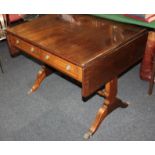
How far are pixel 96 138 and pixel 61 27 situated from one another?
86 centimetres

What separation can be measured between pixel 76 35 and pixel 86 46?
0.18 meters

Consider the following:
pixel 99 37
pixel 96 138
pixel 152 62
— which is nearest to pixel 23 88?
pixel 96 138

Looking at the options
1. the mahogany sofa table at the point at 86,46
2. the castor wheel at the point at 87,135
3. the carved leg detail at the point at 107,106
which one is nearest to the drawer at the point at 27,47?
the mahogany sofa table at the point at 86,46

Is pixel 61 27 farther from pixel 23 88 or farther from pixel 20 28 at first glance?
pixel 23 88

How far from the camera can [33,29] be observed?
1.62 metres

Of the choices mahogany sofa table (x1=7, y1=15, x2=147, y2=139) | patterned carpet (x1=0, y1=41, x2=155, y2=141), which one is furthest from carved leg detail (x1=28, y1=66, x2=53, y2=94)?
mahogany sofa table (x1=7, y1=15, x2=147, y2=139)

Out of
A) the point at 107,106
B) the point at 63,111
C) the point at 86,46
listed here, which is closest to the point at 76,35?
the point at 86,46

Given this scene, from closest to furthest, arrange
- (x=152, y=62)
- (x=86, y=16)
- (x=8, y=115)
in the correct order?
(x=86, y=16), (x=8, y=115), (x=152, y=62)

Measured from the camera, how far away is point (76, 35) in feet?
4.95

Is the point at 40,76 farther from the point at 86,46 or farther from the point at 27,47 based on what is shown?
the point at 86,46

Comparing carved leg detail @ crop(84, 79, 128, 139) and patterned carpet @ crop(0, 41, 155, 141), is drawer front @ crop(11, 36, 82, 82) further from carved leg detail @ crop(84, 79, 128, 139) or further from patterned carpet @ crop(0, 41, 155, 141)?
patterned carpet @ crop(0, 41, 155, 141)

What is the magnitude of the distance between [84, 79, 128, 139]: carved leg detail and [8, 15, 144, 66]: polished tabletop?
36cm

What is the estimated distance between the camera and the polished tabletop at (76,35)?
1.31m

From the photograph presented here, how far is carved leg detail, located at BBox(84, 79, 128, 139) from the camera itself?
1.67 meters
